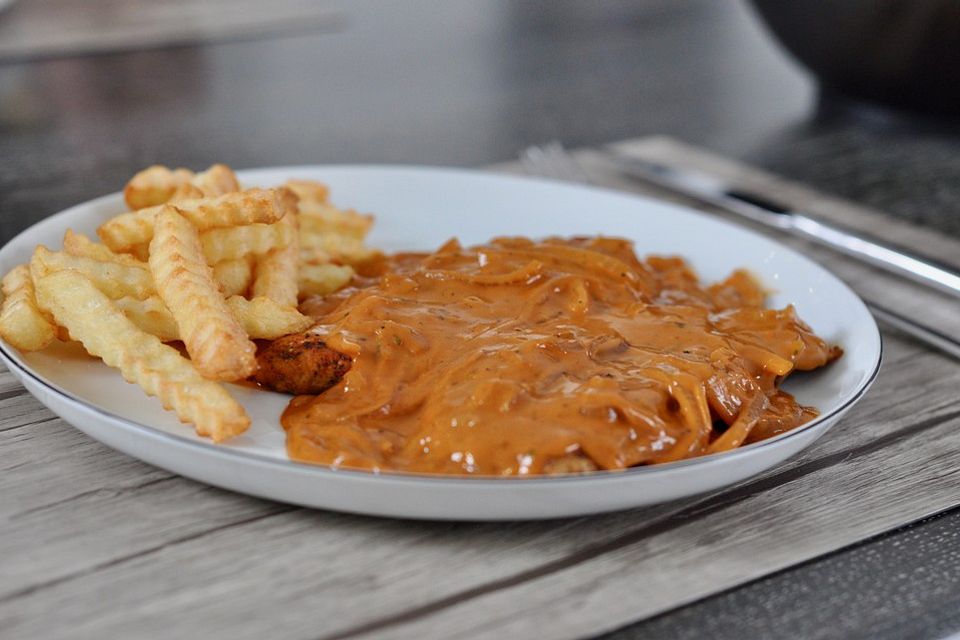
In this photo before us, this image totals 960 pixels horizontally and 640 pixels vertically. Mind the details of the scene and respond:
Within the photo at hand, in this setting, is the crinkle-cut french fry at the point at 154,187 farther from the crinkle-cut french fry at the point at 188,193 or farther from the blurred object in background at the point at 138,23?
the blurred object in background at the point at 138,23

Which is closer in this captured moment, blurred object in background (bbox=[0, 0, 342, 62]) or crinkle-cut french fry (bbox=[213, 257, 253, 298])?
crinkle-cut french fry (bbox=[213, 257, 253, 298])

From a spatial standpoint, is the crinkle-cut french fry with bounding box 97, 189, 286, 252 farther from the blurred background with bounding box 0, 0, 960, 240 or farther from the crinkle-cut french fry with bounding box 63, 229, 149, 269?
the blurred background with bounding box 0, 0, 960, 240

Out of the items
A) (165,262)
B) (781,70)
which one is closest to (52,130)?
(165,262)

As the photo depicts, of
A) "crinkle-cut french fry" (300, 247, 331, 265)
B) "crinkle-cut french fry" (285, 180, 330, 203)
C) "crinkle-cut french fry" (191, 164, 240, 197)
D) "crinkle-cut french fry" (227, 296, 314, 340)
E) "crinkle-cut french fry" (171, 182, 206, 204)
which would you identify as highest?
"crinkle-cut french fry" (171, 182, 206, 204)

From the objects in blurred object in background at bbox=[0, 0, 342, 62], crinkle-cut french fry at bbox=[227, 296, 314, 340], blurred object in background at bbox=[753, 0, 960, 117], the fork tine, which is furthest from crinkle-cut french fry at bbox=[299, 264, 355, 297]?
blurred object in background at bbox=[0, 0, 342, 62]

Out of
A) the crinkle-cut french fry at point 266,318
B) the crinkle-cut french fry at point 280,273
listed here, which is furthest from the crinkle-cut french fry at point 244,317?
the crinkle-cut french fry at point 280,273

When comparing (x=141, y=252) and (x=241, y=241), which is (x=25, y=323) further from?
(x=241, y=241)

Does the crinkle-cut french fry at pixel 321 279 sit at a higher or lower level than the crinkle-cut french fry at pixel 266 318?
lower

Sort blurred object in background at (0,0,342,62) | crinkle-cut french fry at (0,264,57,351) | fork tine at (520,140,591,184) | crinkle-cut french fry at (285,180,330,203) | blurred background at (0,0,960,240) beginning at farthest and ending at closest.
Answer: blurred object in background at (0,0,342,62) → blurred background at (0,0,960,240) → fork tine at (520,140,591,184) → crinkle-cut french fry at (285,180,330,203) → crinkle-cut french fry at (0,264,57,351)
